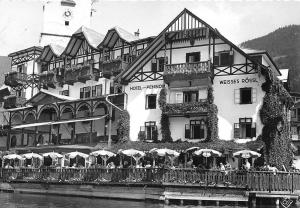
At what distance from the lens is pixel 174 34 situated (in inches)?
1876

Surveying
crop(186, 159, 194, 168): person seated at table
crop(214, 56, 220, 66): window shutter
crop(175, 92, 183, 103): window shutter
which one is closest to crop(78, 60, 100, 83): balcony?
crop(175, 92, 183, 103): window shutter

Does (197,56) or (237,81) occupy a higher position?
(197,56)

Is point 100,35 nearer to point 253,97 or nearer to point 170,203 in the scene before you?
point 253,97

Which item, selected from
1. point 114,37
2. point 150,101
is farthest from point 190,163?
point 114,37

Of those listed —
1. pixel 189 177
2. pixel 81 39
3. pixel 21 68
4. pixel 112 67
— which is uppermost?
pixel 81 39

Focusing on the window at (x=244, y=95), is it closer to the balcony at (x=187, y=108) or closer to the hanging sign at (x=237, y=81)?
the hanging sign at (x=237, y=81)

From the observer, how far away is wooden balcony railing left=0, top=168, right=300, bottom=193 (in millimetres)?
35719

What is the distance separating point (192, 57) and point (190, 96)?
3685 millimetres

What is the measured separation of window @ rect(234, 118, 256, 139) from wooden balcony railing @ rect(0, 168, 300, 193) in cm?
733

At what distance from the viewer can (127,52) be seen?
5444 cm

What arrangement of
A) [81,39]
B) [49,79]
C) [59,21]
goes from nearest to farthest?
[81,39] → [49,79] → [59,21]

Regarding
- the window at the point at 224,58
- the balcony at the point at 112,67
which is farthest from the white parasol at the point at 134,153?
the balcony at the point at 112,67

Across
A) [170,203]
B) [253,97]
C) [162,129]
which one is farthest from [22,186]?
[253,97]

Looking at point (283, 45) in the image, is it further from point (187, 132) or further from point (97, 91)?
point (187, 132)
